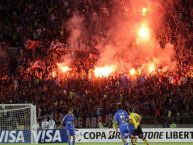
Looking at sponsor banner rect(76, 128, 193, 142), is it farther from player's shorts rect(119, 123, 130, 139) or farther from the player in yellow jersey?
player's shorts rect(119, 123, 130, 139)

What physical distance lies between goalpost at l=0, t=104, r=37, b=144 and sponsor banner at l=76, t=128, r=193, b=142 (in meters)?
2.51

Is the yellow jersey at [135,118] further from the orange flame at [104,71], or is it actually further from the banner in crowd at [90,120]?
the orange flame at [104,71]

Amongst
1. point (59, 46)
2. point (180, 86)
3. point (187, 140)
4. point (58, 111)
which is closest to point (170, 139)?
point (187, 140)

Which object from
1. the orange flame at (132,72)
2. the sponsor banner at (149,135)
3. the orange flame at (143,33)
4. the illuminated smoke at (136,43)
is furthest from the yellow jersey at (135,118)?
the orange flame at (143,33)

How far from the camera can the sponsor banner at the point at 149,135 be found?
102ft

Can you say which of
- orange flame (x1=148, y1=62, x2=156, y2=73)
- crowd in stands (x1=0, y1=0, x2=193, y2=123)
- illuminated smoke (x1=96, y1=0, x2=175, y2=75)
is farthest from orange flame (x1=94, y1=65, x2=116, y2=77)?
orange flame (x1=148, y1=62, x2=156, y2=73)

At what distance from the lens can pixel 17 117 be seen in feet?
106

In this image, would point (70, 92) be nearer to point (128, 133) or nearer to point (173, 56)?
point (173, 56)

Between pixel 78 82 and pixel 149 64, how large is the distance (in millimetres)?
6948

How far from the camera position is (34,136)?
31.0 meters

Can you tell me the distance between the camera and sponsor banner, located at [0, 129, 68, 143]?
31.1 meters

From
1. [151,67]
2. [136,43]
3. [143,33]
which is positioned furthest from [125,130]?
[143,33]

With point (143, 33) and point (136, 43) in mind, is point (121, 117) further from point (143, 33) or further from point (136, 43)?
point (143, 33)

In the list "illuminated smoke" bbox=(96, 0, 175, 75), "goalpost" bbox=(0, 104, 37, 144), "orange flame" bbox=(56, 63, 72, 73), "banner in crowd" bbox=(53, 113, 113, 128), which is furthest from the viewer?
"illuminated smoke" bbox=(96, 0, 175, 75)
